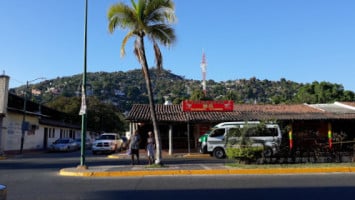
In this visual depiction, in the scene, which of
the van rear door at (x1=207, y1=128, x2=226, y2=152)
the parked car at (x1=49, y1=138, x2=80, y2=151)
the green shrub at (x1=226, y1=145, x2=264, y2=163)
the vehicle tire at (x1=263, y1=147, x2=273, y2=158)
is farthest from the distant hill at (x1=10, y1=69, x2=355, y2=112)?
the vehicle tire at (x1=263, y1=147, x2=273, y2=158)

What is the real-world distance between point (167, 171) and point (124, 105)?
8436 centimetres

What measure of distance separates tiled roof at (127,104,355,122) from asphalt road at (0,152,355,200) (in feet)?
47.0

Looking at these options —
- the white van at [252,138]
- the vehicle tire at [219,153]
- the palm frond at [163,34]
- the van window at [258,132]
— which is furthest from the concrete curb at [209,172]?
the vehicle tire at [219,153]

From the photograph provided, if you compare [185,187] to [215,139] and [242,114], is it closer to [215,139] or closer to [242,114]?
[215,139]

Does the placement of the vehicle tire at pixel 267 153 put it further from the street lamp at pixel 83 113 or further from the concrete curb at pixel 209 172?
the street lamp at pixel 83 113

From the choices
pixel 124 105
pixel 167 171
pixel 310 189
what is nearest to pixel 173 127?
pixel 167 171

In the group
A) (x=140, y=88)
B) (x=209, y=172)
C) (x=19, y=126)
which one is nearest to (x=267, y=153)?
(x=209, y=172)

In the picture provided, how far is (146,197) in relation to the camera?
31.5 feet

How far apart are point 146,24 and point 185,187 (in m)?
8.13

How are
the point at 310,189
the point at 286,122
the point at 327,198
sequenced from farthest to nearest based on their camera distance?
the point at 286,122, the point at 310,189, the point at 327,198

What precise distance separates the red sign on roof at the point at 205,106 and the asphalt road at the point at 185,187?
661 inches

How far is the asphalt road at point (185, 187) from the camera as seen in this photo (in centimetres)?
977

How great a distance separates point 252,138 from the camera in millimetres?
17484

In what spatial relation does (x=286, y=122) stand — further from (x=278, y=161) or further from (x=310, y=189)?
(x=310, y=189)
